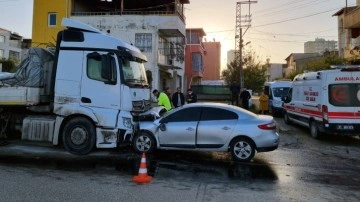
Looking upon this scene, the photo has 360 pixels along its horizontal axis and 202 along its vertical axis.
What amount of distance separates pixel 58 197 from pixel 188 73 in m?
47.4

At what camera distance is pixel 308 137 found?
15.1 meters

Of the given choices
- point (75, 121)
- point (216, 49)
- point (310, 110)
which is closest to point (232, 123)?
point (75, 121)

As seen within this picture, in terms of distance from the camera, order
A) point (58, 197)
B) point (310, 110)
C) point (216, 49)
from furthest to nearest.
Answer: point (216, 49) → point (310, 110) → point (58, 197)

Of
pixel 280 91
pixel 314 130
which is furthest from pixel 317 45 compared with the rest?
pixel 314 130

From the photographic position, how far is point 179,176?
319 inches

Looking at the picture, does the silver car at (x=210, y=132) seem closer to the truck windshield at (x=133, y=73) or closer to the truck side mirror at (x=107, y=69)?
the truck windshield at (x=133, y=73)

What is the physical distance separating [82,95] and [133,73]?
149 cm

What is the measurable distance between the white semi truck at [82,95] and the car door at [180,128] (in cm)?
86

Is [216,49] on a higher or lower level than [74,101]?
higher

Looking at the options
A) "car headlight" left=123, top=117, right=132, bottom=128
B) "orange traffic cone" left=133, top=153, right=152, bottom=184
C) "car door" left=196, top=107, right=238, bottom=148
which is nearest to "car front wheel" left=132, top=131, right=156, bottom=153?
"car headlight" left=123, top=117, right=132, bottom=128

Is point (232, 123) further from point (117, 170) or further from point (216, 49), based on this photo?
point (216, 49)

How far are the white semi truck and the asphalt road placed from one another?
63cm

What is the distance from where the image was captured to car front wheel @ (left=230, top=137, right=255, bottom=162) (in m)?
9.81

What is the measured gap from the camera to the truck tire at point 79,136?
32.7 ft
